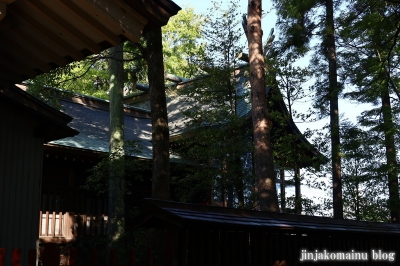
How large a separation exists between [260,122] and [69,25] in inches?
384

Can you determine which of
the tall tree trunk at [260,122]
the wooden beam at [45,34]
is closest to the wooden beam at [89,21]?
the wooden beam at [45,34]

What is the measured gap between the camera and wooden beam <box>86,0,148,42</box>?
14.4ft

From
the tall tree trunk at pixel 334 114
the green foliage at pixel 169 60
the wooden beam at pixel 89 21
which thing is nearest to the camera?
the wooden beam at pixel 89 21

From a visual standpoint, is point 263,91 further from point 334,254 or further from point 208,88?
point 334,254

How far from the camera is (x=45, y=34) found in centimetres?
482

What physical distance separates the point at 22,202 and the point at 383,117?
568 inches

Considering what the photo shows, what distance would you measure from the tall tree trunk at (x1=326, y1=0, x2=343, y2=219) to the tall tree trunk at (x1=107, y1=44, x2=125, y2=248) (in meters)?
7.48

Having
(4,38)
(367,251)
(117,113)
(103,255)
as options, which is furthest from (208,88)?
(4,38)

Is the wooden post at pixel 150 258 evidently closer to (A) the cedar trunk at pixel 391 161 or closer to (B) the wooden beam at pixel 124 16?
(B) the wooden beam at pixel 124 16

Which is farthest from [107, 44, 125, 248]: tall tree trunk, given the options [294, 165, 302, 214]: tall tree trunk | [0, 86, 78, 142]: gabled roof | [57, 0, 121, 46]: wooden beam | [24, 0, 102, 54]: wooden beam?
[57, 0, 121, 46]: wooden beam

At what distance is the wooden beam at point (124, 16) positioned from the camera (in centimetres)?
440

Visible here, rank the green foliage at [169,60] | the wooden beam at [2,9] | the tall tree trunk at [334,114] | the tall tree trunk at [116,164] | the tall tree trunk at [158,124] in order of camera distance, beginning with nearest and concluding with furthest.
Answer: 1. the wooden beam at [2,9]
2. the tall tree trunk at [158,124]
3. the tall tree trunk at [116,164]
4. the tall tree trunk at [334,114]
5. the green foliage at [169,60]

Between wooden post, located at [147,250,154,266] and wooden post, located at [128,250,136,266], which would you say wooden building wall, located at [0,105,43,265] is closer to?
wooden post, located at [147,250,154,266]

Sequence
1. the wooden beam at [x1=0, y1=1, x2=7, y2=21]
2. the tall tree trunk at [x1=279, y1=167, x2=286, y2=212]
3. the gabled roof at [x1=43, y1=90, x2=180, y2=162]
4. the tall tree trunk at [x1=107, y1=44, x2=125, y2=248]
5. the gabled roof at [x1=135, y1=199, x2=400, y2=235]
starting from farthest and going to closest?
1. the tall tree trunk at [x1=279, y1=167, x2=286, y2=212]
2. the gabled roof at [x1=43, y1=90, x2=180, y2=162]
3. the tall tree trunk at [x1=107, y1=44, x2=125, y2=248]
4. the gabled roof at [x1=135, y1=199, x2=400, y2=235]
5. the wooden beam at [x1=0, y1=1, x2=7, y2=21]
